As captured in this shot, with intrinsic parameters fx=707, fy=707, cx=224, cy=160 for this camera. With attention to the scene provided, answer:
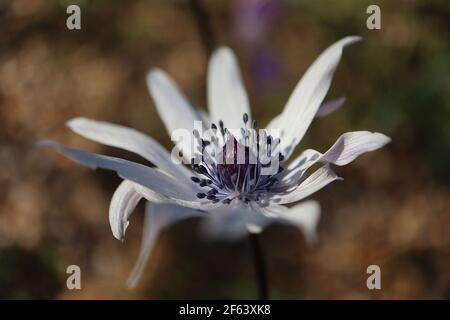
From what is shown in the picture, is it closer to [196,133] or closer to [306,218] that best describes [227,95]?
[196,133]

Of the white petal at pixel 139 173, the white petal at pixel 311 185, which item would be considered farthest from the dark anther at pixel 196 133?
the white petal at pixel 311 185

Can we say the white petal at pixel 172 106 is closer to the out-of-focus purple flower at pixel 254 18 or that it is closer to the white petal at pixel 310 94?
the white petal at pixel 310 94

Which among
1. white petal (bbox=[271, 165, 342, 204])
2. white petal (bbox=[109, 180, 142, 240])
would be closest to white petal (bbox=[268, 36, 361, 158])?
white petal (bbox=[271, 165, 342, 204])

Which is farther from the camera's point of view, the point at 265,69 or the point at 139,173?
the point at 265,69

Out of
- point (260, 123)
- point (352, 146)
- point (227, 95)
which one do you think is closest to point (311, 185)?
point (352, 146)

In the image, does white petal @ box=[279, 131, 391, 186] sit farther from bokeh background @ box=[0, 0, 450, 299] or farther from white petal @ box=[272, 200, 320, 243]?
bokeh background @ box=[0, 0, 450, 299]

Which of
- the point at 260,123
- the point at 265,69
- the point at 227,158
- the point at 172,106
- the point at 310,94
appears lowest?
the point at 227,158
